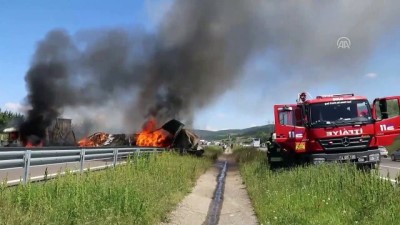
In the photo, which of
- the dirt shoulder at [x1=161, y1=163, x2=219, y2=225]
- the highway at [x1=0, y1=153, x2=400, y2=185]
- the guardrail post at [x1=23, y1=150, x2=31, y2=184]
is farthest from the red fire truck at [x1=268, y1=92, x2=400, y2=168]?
the guardrail post at [x1=23, y1=150, x2=31, y2=184]

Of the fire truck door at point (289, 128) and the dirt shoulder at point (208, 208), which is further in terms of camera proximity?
the fire truck door at point (289, 128)

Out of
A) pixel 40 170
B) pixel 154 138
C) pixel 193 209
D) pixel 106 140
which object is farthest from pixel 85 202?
pixel 154 138

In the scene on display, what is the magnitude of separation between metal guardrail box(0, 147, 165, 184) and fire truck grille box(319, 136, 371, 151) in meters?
→ 7.96

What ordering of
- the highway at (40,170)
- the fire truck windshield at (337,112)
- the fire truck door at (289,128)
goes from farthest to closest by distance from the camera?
the fire truck door at (289,128)
the fire truck windshield at (337,112)
the highway at (40,170)

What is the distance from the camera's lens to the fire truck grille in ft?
49.4

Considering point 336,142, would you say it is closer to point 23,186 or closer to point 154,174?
point 154,174

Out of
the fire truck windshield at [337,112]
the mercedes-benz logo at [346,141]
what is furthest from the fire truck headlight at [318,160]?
the fire truck windshield at [337,112]

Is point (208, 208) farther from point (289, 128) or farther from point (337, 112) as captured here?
point (337, 112)

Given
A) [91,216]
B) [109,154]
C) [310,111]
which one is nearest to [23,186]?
[91,216]

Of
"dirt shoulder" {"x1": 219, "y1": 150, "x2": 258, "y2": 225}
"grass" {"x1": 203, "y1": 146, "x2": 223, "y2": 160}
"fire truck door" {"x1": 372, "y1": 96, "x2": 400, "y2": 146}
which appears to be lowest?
"dirt shoulder" {"x1": 219, "y1": 150, "x2": 258, "y2": 225}

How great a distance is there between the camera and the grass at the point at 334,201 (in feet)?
23.8

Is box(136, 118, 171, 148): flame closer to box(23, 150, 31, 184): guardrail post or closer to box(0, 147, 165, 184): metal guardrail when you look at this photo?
box(0, 147, 165, 184): metal guardrail

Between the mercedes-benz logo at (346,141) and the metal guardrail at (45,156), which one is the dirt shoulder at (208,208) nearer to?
the metal guardrail at (45,156)

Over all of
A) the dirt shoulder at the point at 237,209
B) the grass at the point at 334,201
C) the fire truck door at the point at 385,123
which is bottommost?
the dirt shoulder at the point at 237,209
